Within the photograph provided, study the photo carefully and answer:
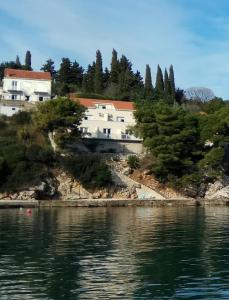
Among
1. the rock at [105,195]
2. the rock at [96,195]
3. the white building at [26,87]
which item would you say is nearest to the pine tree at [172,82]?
the white building at [26,87]

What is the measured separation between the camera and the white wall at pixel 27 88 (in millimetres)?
94250

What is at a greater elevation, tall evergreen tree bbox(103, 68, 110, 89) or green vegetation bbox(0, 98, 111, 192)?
tall evergreen tree bbox(103, 68, 110, 89)

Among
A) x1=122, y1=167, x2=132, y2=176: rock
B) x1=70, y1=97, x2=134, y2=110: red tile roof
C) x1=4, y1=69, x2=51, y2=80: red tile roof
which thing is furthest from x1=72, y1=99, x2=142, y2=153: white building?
x1=4, y1=69, x2=51, y2=80: red tile roof

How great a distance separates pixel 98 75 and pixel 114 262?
95534 mm

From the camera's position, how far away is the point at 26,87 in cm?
9494

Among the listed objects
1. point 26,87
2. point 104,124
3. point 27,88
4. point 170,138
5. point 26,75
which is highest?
point 26,75

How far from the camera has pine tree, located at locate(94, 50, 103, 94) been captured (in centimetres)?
11512

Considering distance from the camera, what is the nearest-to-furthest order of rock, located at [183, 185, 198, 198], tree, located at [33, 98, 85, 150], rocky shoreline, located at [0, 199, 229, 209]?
rocky shoreline, located at [0, 199, 229, 209] → tree, located at [33, 98, 85, 150] → rock, located at [183, 185, 198, 198]

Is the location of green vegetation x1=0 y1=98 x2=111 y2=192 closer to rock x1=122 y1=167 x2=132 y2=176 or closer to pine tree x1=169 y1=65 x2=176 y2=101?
rock x1=122 y1=167 x2=132 y2=176

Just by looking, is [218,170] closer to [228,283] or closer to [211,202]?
[211,202]

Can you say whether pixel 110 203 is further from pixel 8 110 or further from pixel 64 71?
pixel 64 71

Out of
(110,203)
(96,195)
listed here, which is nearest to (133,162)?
(96,195)

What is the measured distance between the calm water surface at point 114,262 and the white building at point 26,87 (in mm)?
57612

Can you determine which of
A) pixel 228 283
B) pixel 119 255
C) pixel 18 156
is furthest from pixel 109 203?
pixel 228 283
